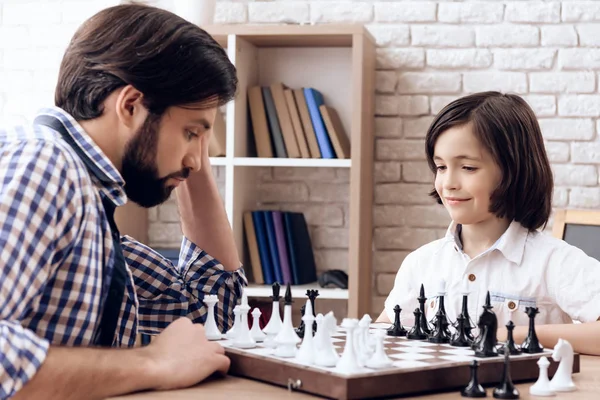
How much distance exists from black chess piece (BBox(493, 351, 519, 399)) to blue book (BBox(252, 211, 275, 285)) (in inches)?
86.7

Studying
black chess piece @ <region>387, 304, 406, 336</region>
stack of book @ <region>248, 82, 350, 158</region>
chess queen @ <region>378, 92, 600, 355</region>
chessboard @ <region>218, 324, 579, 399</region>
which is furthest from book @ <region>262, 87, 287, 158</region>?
chessboard @ <region>218, 324, 579, 399</region>

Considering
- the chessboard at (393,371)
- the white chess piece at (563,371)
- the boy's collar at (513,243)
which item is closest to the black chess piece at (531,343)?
the chessboard at (393,371)

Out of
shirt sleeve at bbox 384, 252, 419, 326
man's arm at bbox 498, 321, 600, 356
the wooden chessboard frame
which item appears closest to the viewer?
the wooden chessboard frame

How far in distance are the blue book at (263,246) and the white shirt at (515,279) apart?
50.6 inches

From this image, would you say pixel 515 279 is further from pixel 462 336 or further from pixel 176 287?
pixel 176 287

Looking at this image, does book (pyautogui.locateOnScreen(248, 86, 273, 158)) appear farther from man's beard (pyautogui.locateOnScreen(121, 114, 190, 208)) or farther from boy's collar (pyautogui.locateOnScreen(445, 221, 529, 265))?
man's beard (pyautogui.locateOnScreen(121, 114, 190, 208))

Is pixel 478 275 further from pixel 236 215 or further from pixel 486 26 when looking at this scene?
pixel 486 26

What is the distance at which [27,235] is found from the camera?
47.3 inches

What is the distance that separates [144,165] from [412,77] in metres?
2.07

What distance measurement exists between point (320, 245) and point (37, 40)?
1.43 m

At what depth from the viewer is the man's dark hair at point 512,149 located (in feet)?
6.60

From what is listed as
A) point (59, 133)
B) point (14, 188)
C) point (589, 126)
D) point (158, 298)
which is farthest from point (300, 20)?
point (14, 188)

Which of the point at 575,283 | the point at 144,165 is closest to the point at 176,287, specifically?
the point at 144,165

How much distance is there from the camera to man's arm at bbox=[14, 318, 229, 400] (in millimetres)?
1195
